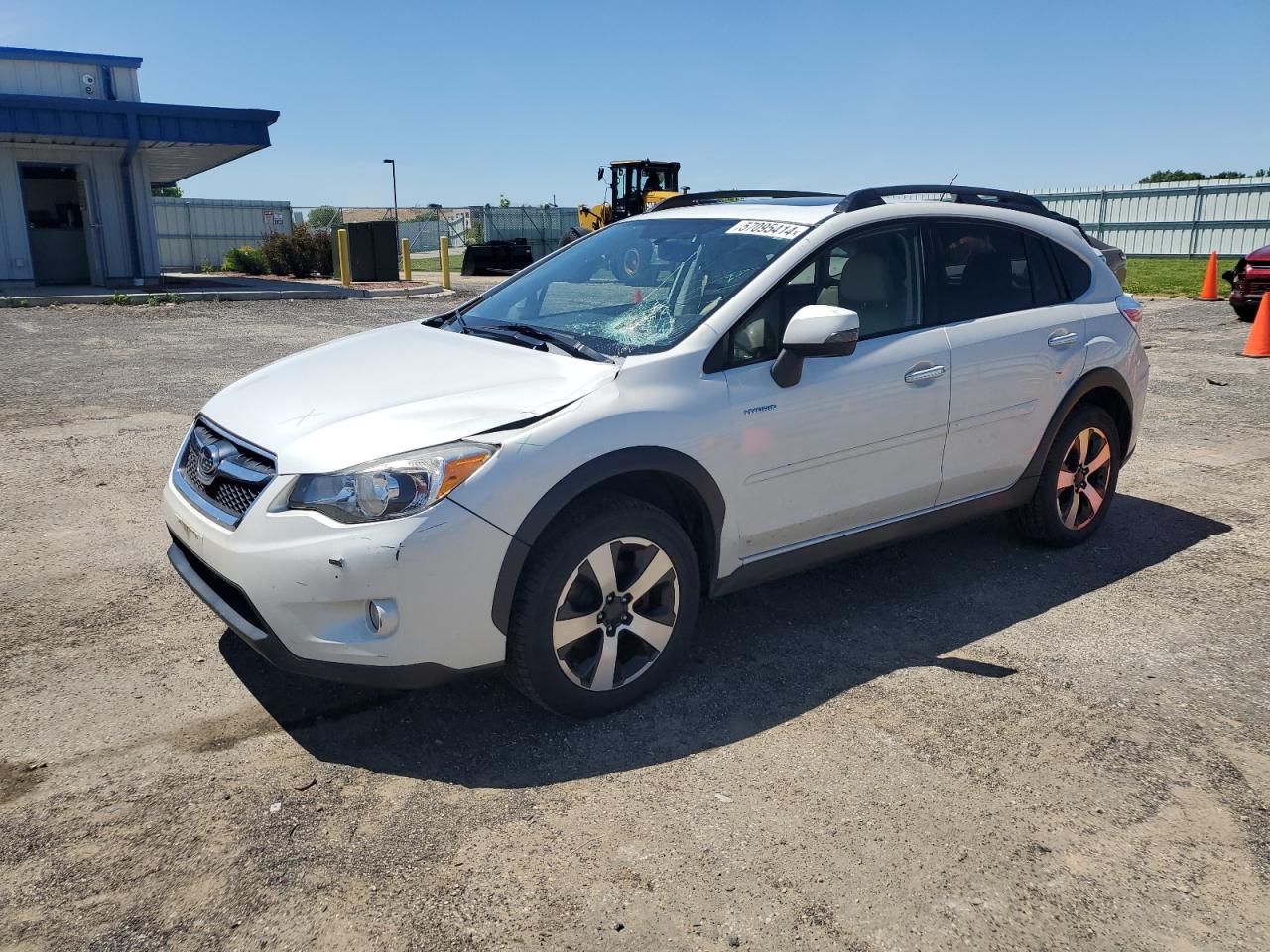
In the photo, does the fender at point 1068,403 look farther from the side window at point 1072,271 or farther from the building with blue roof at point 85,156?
the building with blue roof at point 85,156

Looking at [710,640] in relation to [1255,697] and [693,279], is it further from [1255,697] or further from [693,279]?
[1255,697]

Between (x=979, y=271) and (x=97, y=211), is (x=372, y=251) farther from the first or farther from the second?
(x=979, y=271)

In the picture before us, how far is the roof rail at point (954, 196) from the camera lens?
4.29 m

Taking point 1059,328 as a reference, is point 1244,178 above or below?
above

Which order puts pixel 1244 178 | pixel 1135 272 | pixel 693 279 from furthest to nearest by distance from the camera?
pixel 1244 178 < pixel 1135 272 < pixel 693 279

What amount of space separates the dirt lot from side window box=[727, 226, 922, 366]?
1.27 m

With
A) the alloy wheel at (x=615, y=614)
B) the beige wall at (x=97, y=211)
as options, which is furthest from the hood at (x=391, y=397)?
the beige wall at (x=97, y=211)

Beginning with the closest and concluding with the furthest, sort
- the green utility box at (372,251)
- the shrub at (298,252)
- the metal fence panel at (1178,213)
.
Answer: the green utility box at (372,251) < the shrub at (298,252) < the metal fence panel at (1178,213)

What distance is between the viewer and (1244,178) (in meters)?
30.3

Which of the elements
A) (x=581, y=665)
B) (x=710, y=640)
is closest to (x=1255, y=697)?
(x=710, y=640)

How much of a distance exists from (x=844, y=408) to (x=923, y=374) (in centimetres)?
50

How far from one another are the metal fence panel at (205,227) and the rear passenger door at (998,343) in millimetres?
32821

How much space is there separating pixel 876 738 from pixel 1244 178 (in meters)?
33.7

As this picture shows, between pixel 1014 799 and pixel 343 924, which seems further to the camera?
pixel 1014 799
